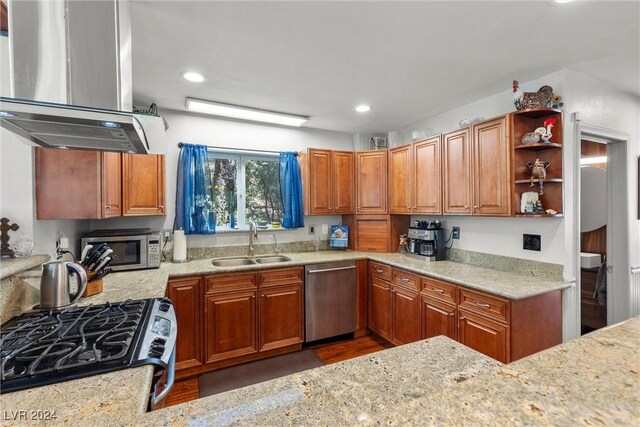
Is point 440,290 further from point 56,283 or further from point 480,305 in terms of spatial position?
A: point 56,283

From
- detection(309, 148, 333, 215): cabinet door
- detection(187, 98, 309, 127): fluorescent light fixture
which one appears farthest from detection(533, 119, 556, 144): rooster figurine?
detection(187, 98, 309, 127): fluorescent light fixture

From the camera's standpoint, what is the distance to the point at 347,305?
323 centimetres

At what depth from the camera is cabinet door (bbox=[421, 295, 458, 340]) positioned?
7.86ft

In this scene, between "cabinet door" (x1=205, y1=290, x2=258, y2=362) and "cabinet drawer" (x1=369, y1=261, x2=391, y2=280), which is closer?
"cabinet door" (x1=205, y1=290, x2=258, y2=362)

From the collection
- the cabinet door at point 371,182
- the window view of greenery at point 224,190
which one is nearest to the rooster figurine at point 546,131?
the cabinet door at point 371,182

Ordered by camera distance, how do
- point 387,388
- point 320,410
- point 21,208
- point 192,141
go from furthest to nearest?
point 192,141
point 21,208
point 387,388
point 320,410

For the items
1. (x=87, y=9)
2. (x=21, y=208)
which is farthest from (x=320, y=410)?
(x=21, y=208)

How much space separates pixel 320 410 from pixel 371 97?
269cm

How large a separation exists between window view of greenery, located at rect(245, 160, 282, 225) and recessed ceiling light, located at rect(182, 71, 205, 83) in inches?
49.8

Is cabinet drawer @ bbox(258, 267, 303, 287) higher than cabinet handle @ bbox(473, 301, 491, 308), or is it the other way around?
cabinet drawer @ bbox(258, 267, 303, 287)

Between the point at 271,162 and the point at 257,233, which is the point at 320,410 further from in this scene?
the point at 271,162

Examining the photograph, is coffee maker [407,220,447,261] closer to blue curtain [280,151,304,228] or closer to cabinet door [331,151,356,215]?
cabinet door [331,151,356,215]

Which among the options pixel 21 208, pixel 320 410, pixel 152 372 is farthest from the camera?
pixel 21 208

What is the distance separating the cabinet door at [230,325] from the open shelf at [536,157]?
8.08ft
